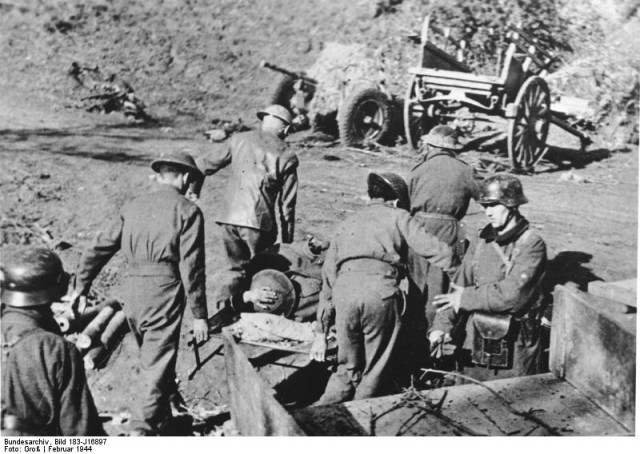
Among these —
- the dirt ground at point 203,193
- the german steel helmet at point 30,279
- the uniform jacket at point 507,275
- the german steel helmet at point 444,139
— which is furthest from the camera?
the dirt ground at point 203,193

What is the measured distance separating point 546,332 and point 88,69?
40.7ft

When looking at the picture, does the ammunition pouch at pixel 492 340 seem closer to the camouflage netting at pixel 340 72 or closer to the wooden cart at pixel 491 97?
the wooden cart at pixel 491 97

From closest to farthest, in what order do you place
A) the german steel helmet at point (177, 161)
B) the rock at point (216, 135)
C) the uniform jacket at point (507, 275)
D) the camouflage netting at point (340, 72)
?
the uniform jacket at point (507, 275) < the german steel helmet at point (177, 161) < the rock at point (216, 135) < the camouflage netting at point (340, 72)

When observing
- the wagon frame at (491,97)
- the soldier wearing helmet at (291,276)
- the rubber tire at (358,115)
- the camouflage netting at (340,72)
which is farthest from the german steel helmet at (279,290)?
the camouflage netting at (340,72)

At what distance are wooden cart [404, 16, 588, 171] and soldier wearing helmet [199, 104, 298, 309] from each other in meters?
5.27

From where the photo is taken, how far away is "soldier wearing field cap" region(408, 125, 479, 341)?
5.78 meters

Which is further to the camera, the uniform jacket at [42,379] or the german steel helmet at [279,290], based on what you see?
the german steel helmet at [279,290]

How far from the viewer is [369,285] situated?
14.3 feet

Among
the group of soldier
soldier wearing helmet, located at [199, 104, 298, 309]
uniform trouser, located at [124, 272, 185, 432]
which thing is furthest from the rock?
uniform trouser, located at [124, 272, 185, 432]

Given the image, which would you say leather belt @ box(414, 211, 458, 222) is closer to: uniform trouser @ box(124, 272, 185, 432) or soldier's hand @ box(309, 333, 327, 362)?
soldier's hand @ box(309, 333, 327, 362)

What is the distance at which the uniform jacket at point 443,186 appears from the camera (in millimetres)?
5785

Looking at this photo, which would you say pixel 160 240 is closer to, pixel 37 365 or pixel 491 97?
pixel 37 365

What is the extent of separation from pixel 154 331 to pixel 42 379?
58.9 inches

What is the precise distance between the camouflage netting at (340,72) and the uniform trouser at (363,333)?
8.52 metres
